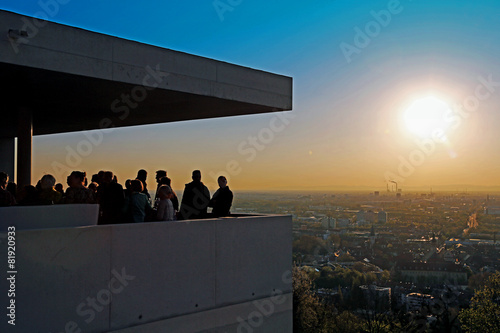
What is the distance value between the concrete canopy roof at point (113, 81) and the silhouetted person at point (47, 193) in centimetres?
143

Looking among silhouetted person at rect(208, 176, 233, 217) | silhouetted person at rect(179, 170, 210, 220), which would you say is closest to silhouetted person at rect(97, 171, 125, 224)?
silhouetted person at rect(179, 170, 210, 220)

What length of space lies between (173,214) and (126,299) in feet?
4.65

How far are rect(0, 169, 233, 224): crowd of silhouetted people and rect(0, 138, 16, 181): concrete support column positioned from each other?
7.69 metres

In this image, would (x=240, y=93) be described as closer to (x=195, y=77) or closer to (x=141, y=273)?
(x=195, y=77)

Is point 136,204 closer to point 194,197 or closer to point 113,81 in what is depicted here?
point 194,197

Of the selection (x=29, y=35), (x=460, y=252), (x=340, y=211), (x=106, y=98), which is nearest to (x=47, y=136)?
(x=106, y=98)

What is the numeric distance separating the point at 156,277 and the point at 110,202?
1.29 meters

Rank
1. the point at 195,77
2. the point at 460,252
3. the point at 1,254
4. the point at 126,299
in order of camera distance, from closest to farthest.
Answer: the point at 1,254, the point at 126,299, the point at 195,77, the point at 460,252

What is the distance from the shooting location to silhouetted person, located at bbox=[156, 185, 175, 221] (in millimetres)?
7098

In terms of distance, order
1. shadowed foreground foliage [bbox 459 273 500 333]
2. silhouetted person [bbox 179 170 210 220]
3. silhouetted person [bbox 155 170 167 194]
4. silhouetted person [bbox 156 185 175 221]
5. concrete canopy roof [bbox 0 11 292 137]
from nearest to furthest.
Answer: concrete canopy roof [bbox 0 11 292 137] < silhouetted person [bbox 156 185 175 221] < silhouetted person [bbox 155 170 167 194] < silhouetted person [bbox 179 170 210 220] < shadowed foreground foliage [bbox 459 273 500 333]

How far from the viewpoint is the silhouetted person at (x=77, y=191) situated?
6.37m

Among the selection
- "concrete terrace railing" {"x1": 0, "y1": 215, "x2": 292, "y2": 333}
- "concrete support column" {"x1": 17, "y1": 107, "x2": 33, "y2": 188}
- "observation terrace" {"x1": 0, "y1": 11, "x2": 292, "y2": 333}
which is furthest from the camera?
"concrete support column" {"x1": 17, "y1": 107, "x2": 33, "y2": 188}

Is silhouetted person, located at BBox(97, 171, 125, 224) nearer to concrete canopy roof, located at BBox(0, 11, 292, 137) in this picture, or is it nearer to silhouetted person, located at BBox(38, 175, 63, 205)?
silhouetted person, located at BBox(38, 175, 63, 205)

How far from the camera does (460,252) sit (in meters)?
59.7
